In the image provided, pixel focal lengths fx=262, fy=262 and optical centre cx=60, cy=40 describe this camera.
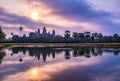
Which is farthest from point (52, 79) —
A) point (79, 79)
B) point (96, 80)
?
point (96, 80)

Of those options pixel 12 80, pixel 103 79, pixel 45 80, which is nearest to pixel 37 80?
pixel 45 80

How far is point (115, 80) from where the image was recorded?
97.2ft

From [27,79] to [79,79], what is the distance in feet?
20.0

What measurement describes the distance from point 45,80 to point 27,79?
216 cm

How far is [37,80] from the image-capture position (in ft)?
96.8

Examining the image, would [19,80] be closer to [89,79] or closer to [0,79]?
[0,79]

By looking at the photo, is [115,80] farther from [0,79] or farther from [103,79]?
[0,79]

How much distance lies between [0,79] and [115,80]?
531 inches

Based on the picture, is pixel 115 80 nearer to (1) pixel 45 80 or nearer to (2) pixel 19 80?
(1) pixel 45 80

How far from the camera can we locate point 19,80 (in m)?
30.1

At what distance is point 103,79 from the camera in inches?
1202

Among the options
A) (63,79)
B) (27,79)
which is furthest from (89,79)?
(27,79)

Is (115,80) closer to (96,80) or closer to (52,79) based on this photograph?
(96,80)

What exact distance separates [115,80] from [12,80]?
11801 mm
